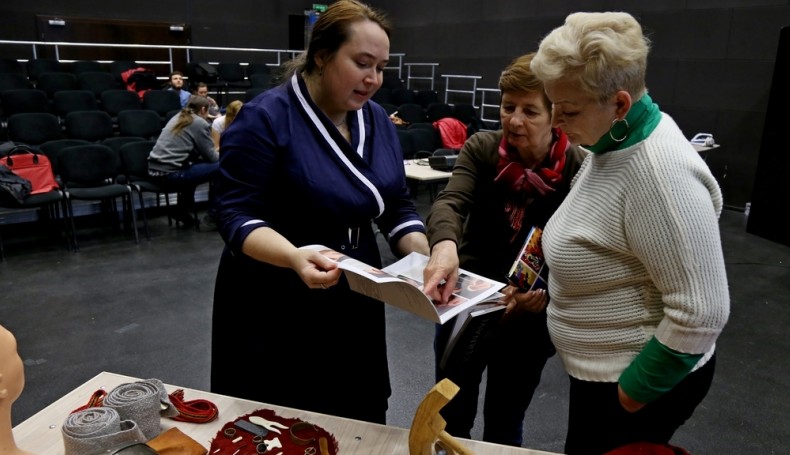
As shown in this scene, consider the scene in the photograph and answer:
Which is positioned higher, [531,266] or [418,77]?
[418,77]

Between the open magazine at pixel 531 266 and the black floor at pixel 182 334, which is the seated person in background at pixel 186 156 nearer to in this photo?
the black floor at pixel 182 334

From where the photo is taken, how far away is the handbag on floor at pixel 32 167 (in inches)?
179

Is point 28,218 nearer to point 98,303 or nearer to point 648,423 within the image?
point 98,303

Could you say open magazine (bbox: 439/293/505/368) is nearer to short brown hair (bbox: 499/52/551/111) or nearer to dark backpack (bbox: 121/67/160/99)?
short brown hair (bbox: 499/52/551/111)

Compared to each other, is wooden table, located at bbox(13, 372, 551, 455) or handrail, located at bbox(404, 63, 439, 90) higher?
handrail, located at bbox(404, 63, 439, 90)

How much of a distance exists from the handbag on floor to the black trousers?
4622mm

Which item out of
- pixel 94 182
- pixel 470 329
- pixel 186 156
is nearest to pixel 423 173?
pixel 186 156

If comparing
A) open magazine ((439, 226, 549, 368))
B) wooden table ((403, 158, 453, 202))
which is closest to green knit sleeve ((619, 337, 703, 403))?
open magazine ((439, 226, 549, 368))

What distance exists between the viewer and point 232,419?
1.33 meters

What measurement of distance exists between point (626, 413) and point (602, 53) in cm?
71

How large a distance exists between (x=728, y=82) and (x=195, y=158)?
5963 millimetres

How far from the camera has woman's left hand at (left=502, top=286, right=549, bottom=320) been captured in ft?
5.31

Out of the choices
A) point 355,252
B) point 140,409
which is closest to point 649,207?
point 355,252

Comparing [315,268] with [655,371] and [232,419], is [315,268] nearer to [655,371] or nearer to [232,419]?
[232,419]
